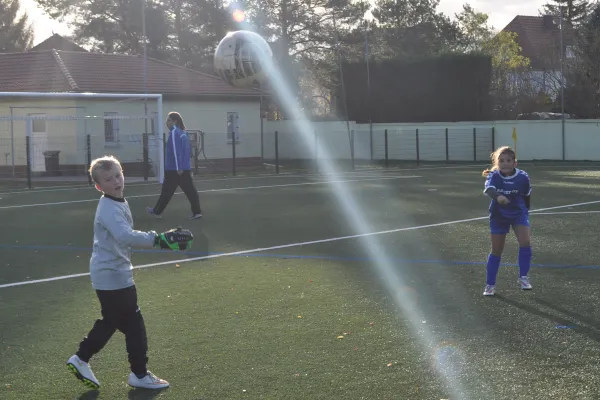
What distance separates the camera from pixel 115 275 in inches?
213

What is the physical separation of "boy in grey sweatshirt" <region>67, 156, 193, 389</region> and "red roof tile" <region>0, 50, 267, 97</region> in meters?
28.4

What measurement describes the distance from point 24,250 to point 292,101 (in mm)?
40612

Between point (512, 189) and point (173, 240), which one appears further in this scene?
point (512, 189)

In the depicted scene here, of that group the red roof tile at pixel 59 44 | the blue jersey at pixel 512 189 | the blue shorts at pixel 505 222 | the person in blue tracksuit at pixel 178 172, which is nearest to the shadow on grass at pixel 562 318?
the blue shorts at pixel 505 222

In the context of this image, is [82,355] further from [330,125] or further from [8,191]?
[330,125]

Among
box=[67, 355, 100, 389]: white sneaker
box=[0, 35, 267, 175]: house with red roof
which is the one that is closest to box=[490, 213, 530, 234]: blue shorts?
box=[67, 355, 100, 389]: white sneaker

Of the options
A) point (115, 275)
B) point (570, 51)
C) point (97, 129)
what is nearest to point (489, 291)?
point (115, 275)

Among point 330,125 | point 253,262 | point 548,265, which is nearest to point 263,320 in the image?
point 253,262

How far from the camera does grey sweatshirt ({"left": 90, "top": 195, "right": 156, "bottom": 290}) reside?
534cm

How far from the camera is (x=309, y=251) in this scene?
36.9 ft

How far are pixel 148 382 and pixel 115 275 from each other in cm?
68

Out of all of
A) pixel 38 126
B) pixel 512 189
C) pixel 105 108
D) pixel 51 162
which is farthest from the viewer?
pixel 105 108

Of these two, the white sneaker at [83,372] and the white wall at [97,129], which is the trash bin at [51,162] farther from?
the white sneaker at [83,372]

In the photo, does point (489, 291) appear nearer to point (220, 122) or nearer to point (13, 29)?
point (220, 122)
